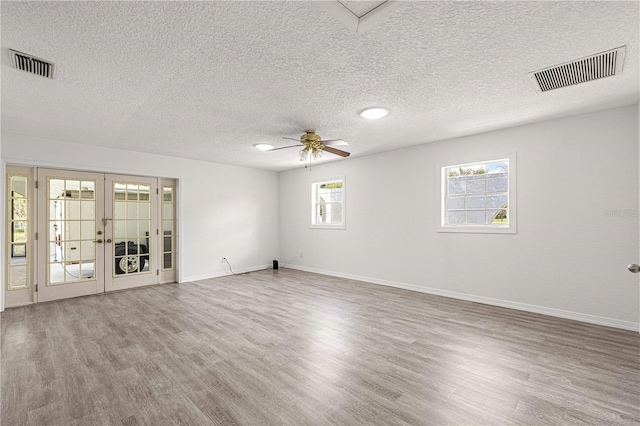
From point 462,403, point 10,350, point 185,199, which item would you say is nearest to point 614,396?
point 462,403

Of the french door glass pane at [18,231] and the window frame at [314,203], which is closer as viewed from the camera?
the french door glass pane at [18,231]

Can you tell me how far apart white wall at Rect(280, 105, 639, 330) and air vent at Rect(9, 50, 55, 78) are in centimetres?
476

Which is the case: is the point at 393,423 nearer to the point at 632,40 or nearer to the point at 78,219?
the point at 632,40

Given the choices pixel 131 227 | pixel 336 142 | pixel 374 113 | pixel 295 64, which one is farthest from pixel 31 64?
pixel 131 227

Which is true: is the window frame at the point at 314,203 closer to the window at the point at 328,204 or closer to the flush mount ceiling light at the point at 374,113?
the window at the point at 328,204

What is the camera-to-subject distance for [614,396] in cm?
207

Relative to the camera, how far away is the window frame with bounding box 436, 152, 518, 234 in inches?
161

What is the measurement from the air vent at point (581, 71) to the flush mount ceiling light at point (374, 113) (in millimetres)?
1398

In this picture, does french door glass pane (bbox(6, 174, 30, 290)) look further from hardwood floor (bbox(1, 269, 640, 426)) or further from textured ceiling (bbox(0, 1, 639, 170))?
textured ceiling (bbox(0, 1, 639, 170))

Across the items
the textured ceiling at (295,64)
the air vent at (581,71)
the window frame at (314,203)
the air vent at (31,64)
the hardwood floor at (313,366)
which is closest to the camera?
the textured ceiling at (295,64)

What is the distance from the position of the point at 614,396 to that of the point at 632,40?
2.58 m

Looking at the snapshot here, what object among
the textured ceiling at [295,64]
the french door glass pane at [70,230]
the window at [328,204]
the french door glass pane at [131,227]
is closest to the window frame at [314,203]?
the window at [328,204]

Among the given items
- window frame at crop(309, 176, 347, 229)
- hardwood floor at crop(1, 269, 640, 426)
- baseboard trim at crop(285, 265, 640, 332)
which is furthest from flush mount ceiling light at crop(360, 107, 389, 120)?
baseboard trim at crop(285, 265, 640, 332)

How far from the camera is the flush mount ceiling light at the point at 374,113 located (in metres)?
3.33
